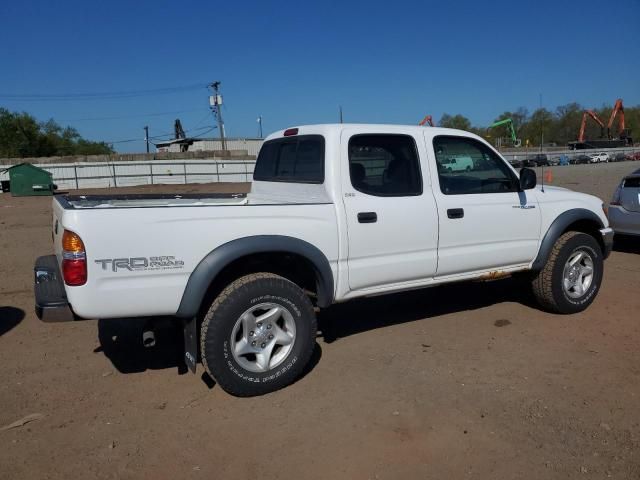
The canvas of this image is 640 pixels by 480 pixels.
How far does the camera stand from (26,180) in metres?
25.5

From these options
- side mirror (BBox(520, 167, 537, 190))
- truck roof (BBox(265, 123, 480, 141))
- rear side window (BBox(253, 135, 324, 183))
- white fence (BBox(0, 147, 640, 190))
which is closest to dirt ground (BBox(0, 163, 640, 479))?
side mirror (BBox(520, 167, 537, 190))

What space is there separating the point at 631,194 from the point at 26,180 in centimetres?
2596

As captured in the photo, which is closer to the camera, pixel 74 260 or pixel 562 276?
pixel 74 260

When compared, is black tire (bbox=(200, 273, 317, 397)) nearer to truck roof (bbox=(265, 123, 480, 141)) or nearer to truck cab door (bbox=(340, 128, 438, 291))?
truck cab door (bbox=(340, 128, 438, 291))

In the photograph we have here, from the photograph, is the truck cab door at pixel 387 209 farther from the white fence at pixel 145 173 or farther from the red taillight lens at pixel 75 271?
the white fence at pixel 145 173

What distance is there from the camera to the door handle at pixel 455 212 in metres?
4.36

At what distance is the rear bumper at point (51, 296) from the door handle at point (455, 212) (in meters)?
2.91

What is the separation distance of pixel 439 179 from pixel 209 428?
264 cm

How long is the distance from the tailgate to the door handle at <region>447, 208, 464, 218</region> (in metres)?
4.93

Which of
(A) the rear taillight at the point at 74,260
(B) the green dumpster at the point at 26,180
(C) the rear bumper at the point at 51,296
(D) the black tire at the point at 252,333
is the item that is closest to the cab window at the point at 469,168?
(D) the black tire at the point at 252,333

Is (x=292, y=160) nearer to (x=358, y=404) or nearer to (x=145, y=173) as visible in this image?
(x=358, y=404)

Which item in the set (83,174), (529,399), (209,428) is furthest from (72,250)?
(83,174)

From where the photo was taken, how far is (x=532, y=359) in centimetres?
422

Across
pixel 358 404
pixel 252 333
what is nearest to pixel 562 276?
pixel 358 404
